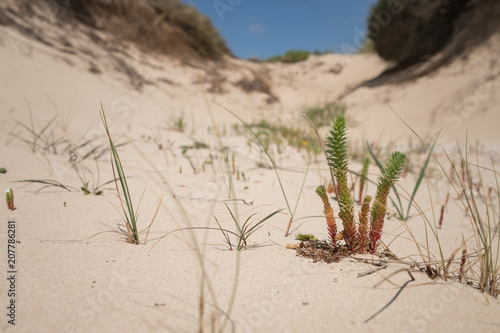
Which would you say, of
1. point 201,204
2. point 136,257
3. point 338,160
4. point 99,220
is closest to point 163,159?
point 201,204

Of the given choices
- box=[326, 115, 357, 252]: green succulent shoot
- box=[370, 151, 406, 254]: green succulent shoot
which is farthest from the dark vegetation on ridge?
box=[370, 151, 406, 254]: green succulent shoot

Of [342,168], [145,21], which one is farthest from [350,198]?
[145,21]

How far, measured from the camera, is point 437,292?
821 mm

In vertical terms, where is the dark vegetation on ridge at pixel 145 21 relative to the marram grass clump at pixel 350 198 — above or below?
above

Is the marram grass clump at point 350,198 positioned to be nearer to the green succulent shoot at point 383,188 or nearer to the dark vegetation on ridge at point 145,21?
the green succulent shoot at point 383,188

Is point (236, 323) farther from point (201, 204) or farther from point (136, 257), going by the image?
point (201, 204)

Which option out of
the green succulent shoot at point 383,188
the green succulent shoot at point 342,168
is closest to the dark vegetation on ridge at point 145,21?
the green succulent shoot at point 342,168

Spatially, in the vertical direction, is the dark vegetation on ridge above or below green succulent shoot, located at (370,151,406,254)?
above

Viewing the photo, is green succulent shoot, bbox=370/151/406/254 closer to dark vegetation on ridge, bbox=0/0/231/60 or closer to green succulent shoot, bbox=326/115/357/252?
green succulent shoot, bbox=326/115/357/252

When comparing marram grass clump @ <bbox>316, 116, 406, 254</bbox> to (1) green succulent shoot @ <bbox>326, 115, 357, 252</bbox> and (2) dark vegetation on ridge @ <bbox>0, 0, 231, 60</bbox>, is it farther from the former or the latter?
(2) dark vegetation on ridge @ <bbox>0, 0, 231, 60</bbox>

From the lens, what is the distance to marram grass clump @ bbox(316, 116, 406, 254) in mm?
922

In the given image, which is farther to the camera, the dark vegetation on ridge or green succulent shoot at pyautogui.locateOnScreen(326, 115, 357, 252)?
the dark vegetation on ridge

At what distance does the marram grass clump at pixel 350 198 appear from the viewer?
3.02 feet

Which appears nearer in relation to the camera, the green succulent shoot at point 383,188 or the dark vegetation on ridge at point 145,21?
the green succulent shoot at point 383,188
